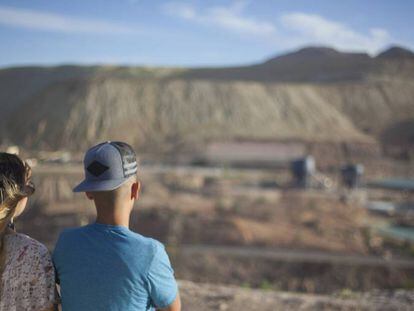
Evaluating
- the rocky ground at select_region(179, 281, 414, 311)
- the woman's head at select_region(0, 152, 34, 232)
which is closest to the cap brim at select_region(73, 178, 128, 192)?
the woman's head at select_region(0, 152, 34, 232)

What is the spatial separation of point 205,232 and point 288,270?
14.3 feet

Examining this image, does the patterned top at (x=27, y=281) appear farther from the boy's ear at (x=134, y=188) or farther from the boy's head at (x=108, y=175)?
the boy's ear at (x=134, y=188)

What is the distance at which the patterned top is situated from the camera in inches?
89.4

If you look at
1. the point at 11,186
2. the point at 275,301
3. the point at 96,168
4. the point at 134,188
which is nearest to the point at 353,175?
the point at 275,301

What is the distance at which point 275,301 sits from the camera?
645cm

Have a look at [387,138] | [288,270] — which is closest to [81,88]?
[387,138]

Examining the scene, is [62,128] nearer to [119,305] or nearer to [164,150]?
[164,150]

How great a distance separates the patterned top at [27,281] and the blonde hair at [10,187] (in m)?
0.06

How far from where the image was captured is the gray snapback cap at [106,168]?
2.24 meters

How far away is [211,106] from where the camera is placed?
5619 cm

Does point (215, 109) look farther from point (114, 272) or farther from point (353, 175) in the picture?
point (114, 272)

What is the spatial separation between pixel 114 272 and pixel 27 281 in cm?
43

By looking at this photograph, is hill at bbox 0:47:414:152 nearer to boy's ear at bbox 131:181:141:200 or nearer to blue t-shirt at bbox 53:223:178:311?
boy's ear at bbox 131:181:141:200

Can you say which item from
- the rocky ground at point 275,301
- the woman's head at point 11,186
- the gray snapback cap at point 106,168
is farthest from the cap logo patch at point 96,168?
the rocky ground at point 275,301
